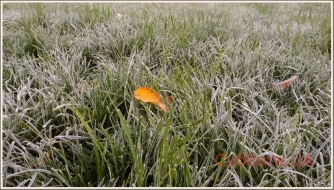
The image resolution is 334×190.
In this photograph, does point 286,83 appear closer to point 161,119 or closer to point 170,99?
point 170,99

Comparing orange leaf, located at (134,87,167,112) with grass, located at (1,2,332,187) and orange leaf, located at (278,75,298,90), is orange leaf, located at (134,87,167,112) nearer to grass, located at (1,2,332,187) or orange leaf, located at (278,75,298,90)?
grass, located at (1,2,332,187)

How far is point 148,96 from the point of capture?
3.86 feet

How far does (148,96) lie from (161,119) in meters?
0.27

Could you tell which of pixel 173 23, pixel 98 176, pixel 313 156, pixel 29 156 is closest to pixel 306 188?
pixel 313 156

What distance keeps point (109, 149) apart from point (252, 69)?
89 cm

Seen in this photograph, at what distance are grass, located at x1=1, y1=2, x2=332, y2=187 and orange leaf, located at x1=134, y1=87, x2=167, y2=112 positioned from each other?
0.03 metres

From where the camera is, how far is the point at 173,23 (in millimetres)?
2084

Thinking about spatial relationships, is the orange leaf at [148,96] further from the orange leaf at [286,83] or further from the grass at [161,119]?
the orange leaf at [286,83]

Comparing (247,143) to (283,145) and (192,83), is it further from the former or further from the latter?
(192,83)

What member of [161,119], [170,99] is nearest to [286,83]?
[170,99]

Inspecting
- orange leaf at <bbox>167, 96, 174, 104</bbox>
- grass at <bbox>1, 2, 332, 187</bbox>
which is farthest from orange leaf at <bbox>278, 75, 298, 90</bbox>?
orange leaf at <bbox>167, 96, 174, 104</bbox>

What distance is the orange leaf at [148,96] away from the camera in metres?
1.15

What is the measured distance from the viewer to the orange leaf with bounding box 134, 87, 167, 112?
1.15m

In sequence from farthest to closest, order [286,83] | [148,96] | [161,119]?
1. [286,83]
2. [148,96]
3. [161,119]
